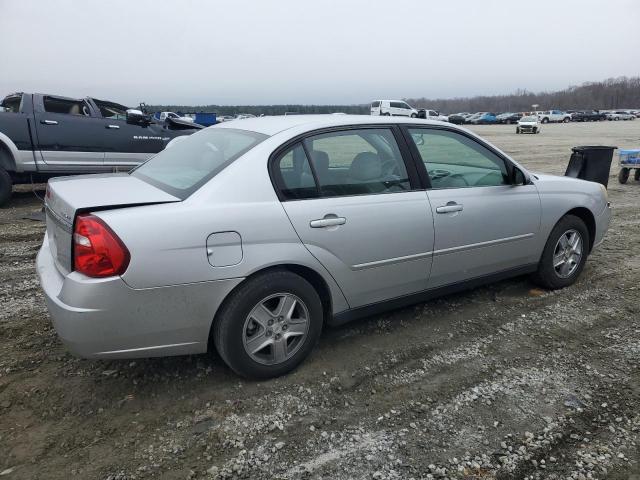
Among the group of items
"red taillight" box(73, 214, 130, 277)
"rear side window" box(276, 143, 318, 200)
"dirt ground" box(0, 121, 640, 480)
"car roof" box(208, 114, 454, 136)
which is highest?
"car roof" box(208, 114, 454, 136)

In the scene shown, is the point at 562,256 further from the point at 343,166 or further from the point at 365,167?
the point at 343,166

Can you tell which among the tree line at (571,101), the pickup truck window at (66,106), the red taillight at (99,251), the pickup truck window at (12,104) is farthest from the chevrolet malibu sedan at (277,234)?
the tree line at (571,101)

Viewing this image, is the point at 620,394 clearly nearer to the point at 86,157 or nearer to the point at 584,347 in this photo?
the point at 584,347

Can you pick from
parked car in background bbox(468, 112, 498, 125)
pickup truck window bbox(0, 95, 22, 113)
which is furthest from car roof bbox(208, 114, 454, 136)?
parked car in background bbox(468, 112, 498, 125)

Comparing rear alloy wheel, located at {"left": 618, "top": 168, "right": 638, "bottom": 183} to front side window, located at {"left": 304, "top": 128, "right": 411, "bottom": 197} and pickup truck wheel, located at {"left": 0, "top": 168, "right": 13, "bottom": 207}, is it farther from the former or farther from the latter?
pickup truck wheel, located at {"left": 0, "top": 168, "right": 13, "bottom": 207}

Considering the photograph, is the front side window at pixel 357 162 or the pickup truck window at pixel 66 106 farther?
the pickup truck window at pixel 66 106

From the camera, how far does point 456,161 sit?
4027mm

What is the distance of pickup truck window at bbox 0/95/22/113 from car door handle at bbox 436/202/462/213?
24.2 ft

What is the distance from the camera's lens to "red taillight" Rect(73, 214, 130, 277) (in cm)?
247

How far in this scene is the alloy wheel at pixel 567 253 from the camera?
14.6 feet

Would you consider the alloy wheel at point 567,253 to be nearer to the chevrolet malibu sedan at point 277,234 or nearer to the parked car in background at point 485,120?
the chevrolet malibu sedan at point 277,234

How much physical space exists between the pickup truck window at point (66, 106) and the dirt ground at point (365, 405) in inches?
214

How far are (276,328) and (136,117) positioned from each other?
701 centimetres

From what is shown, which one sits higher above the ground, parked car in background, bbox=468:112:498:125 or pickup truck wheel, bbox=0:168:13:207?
parked car in background, bbox=468:112:498:125
